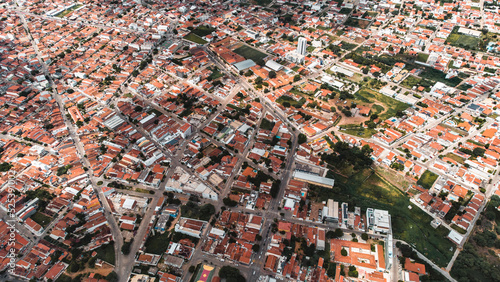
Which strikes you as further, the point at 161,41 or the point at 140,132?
the point at 161,41

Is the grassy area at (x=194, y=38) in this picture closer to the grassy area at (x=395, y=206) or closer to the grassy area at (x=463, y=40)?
the grassy area at (x=395, y=206)

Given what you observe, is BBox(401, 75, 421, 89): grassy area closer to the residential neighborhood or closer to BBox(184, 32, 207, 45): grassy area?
the residential neighborhood

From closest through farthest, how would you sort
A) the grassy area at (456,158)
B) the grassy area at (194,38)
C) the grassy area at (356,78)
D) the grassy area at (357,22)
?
1. the grassy area at (456,158)
2. the grassy area at (356,78)
3. the grassy area at (194,38)
4. the grassy area at (357,22)

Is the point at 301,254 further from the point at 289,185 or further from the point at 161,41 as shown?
the point at 161,41

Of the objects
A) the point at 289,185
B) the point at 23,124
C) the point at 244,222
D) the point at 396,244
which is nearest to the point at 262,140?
the point at 289,185

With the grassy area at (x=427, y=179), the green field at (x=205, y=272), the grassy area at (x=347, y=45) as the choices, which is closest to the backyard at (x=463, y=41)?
the grassy area at (x=347, y=45)
